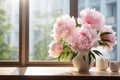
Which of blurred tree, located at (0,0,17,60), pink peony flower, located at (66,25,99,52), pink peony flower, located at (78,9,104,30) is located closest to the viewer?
pink peony flower, located at (66,25,99,52)

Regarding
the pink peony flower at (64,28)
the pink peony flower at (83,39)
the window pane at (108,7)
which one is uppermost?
the window pane at (108,7)

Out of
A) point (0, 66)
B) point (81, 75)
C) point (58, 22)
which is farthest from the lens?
point (0, 66)

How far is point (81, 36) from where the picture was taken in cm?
148

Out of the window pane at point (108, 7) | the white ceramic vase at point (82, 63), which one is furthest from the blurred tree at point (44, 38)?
the white ceramic vase at point (82, 63)

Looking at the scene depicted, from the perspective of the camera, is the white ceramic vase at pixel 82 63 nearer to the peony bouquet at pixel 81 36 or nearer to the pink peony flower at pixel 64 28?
the peony bouquet at pixel 81 36

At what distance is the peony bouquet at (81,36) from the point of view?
58.3 inches

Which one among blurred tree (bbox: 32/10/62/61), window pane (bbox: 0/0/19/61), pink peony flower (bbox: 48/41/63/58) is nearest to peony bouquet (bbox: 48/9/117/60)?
pink peony flower (bbox: 48/41/63/58)

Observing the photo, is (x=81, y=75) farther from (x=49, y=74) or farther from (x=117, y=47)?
(x=117, y=47)

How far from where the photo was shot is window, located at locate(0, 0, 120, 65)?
194cm

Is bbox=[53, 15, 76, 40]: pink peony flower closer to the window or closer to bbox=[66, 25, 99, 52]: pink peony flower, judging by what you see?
bbox=[66, 25, 99, 52]: pink peony flower

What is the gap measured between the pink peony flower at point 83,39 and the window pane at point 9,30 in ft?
2.06

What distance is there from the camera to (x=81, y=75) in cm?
148

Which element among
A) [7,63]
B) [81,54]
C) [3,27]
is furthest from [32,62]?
[81,54]

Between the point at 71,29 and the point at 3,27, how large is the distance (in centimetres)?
70
